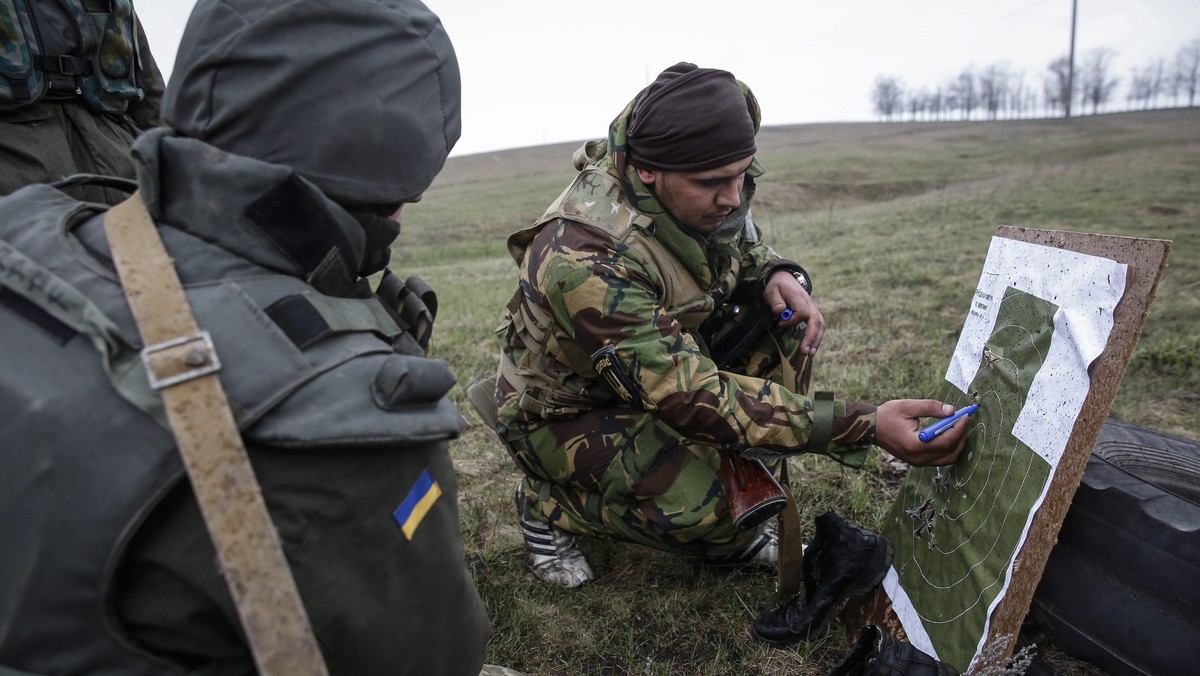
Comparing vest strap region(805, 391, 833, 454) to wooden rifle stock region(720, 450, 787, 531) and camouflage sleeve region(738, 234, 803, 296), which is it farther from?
camouflage sleeve region(738, 234, 803, 296)

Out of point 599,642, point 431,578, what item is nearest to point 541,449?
point 599,642

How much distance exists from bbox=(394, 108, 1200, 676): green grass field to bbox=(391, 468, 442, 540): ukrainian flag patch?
135 centimetres

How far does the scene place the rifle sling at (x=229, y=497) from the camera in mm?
1040

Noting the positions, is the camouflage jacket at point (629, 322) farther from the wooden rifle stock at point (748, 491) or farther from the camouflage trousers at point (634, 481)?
the wooden rifle stock at point (748, 491)

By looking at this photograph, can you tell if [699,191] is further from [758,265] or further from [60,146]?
[60,146]

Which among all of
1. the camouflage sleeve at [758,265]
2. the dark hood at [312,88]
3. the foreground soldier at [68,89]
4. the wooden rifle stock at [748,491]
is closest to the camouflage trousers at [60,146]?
the foreground soldier at [68,89]

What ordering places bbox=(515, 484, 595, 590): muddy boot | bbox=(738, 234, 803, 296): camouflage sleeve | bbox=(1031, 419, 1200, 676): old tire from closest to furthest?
bbox=(1031, 419, 1200, 676): old tire
bbox=(515, 484, 595, 590): muddy boot
bbox=(738, 234, 803, 296): camouflage sleeve

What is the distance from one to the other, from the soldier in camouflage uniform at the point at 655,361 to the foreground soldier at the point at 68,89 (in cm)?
155

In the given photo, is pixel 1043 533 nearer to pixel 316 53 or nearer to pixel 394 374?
pixel 394 374

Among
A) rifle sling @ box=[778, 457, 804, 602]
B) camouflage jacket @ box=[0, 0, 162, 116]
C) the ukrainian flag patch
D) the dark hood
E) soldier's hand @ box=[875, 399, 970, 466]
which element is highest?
camouflage jacket @ box=[0, 0, 162, 116]

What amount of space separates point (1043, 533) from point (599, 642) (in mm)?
1454

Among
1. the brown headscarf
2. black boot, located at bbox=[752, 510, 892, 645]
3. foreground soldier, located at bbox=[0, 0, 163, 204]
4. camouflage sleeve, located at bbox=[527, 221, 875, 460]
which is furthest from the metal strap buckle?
black boot, located at bbox=[752, 510, 892, 645]

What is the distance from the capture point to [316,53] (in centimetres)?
135

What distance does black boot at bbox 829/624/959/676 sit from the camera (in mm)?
1872
